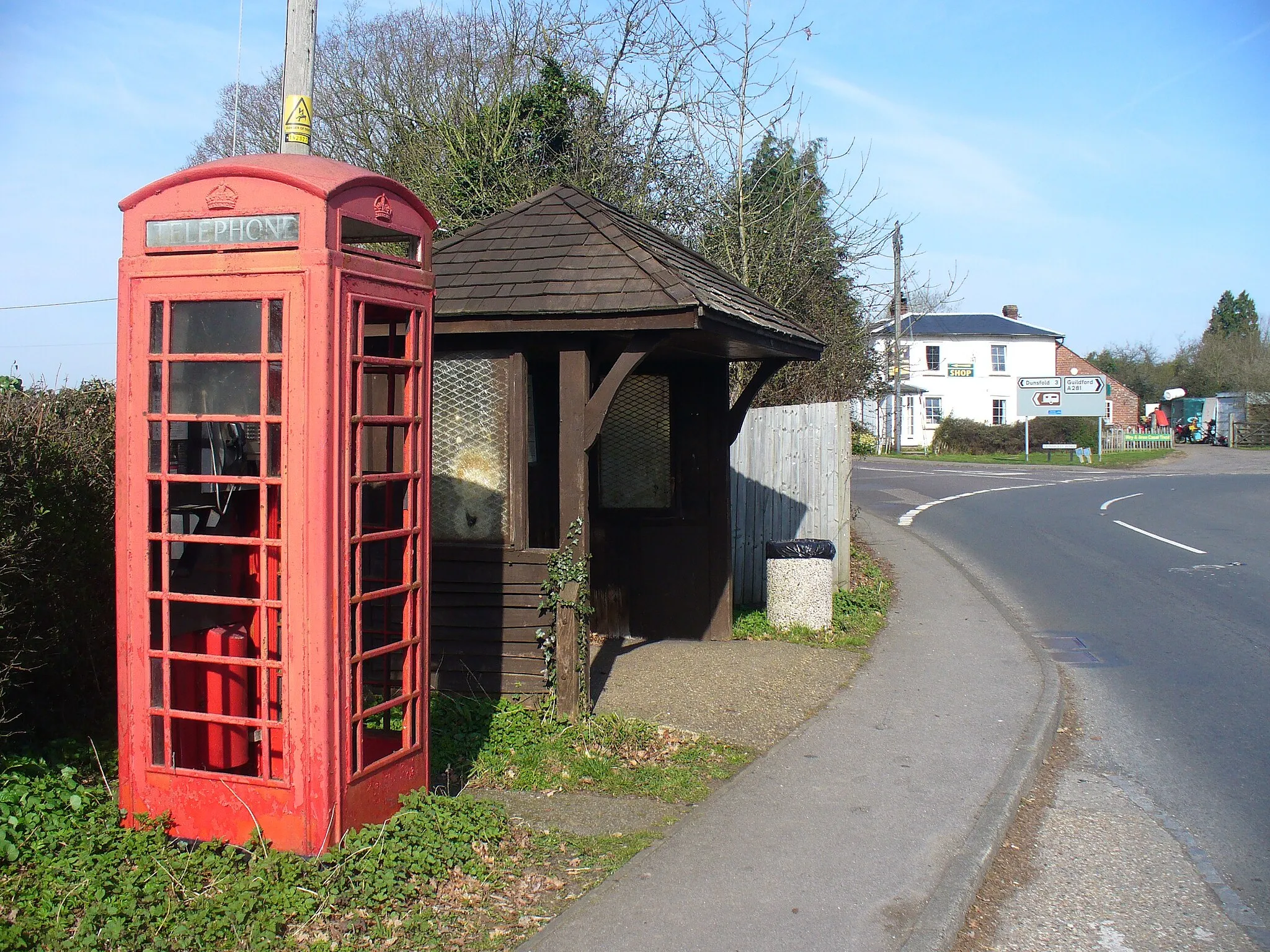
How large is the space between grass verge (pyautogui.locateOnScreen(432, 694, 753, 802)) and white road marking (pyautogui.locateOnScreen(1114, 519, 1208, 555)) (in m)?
12.4

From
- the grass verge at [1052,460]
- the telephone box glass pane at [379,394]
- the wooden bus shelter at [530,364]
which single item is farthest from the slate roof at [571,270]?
the grass verge at [1052,460]

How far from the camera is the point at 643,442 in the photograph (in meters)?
9.32

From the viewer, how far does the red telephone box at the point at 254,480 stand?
13.4 ft

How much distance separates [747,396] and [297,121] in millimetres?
4446

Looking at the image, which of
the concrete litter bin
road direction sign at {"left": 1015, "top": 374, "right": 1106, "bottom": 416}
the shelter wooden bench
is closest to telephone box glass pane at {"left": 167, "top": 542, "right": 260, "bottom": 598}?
the concrete litter bin

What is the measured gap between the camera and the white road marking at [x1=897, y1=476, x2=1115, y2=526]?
21.2m

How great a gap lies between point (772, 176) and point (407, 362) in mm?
12783

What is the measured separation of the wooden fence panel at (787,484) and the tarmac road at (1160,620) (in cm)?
246

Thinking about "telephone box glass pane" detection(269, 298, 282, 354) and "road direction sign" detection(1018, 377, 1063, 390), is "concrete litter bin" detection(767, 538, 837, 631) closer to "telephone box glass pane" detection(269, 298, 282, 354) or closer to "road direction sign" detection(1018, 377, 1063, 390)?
"telephone box glass pane" detection(269, 298, 282, 354)

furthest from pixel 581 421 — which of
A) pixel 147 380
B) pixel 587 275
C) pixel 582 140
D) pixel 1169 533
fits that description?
pixel 1169 533

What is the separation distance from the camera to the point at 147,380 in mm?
4184

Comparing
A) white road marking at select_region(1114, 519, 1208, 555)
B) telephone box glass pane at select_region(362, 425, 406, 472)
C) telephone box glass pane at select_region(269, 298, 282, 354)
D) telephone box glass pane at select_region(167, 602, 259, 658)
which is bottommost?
white road marking at select_region(1114, 519, 1208, 555)

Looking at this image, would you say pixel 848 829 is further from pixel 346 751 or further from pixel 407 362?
pixel 407 362

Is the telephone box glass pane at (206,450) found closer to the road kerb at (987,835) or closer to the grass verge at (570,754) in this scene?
the grass verge at (570,754)
